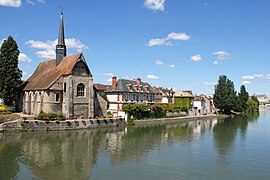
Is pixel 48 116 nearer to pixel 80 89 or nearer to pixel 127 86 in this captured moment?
pixel 80 89

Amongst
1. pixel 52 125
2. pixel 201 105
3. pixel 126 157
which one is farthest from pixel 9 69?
pixel 201 105

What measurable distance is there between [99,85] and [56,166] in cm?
5082

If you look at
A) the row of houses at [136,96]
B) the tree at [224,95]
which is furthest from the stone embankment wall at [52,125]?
the tree at [224,95]

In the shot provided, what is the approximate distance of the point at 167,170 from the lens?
16875 millimetres

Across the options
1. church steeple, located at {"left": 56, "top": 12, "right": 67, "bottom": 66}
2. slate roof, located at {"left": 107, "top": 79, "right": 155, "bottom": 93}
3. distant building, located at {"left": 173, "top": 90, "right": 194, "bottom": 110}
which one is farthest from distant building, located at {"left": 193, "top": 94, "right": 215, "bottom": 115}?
church steeple, located at {"left": 56, "top": 12, "right": 67, "bottom": 66}

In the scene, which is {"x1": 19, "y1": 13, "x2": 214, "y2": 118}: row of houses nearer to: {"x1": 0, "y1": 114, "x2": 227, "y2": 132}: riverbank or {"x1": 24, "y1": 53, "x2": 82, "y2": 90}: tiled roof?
{"x1": 24, "y1": 53, "x2": 82, "y2": 90}: tiled roof

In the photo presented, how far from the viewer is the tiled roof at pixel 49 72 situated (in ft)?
121

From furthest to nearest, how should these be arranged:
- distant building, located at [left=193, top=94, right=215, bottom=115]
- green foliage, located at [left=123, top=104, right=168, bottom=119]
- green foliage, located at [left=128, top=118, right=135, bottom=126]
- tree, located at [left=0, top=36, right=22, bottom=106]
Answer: distant building, located at [left=193, top=94, right=215, bottom=115]
green foliage, located at [left=123, top=104, right=168, bottom=119]
green foliage, located at [left=128, top=118, right=135, bottom=126]
tree, located at [left=0, top=36, right=22, bottom=106]

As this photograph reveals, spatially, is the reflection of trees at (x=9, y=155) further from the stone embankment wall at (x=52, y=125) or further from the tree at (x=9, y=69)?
the tree at (x=9, y=69)

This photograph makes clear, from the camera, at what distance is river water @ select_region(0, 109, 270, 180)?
1609 cm

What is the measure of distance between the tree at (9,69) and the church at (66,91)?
2.36 meters

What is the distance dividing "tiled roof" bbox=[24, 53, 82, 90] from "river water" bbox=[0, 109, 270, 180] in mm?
9883

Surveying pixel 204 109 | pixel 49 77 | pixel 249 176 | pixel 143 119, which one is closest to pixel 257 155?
pixel 249 176

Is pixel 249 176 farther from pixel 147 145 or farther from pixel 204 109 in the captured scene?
pixel 204 109
